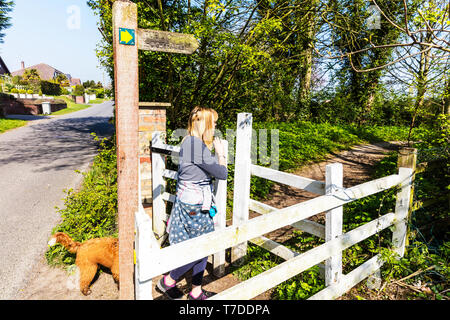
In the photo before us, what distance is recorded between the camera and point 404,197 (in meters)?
3.24

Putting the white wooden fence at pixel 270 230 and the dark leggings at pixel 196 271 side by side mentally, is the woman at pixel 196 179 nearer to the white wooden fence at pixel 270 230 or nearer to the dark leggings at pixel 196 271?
the dark leggings at pixel 196 271

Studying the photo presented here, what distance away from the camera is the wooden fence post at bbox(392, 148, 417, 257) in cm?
318

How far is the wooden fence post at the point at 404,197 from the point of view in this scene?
3.18m

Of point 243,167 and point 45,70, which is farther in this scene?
point 45,70

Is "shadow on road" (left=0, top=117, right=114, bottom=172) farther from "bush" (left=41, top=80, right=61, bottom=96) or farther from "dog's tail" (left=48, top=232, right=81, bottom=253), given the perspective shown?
"bush" (left=41, top=80, right=61, bottom=96)

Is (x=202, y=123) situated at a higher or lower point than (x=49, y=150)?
higher

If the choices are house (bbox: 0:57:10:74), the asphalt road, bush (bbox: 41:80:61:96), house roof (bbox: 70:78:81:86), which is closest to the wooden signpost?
the asphalt road

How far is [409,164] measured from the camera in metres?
3.18

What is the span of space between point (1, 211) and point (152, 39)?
4.44 metres

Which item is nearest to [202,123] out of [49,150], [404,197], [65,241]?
[65,241]

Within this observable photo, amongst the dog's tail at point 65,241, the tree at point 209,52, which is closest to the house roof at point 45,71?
the tree at point 209,52

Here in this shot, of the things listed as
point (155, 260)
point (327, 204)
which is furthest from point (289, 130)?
point (155, 260)

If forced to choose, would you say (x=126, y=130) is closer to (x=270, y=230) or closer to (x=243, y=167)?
(x=270, y=230)

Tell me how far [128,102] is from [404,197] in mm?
3155
